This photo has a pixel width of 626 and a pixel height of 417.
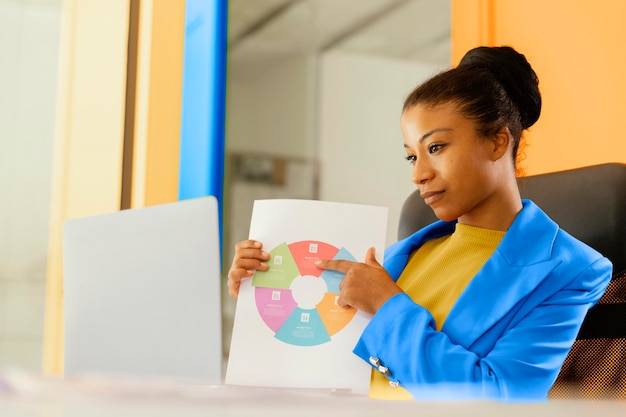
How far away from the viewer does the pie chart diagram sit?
102cm

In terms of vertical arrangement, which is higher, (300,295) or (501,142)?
(501,142)

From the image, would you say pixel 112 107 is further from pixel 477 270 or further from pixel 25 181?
pixel 477 270

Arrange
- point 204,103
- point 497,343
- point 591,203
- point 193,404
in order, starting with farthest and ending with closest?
point 204,103, point 591,203, point 497,343, point 193,404

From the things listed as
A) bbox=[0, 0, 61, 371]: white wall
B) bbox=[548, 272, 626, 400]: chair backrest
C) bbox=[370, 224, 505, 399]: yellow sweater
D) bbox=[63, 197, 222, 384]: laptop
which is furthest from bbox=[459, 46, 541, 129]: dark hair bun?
bbox=[0, 0, 61, 371]: white wall

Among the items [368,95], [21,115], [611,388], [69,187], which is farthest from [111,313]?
[368,95]

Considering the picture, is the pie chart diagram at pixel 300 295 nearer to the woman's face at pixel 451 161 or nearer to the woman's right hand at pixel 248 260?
the woman's right hand at pixel 248 260

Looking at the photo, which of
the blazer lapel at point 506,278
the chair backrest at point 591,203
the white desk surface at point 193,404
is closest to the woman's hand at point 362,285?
the blazer lapel at point 506,278

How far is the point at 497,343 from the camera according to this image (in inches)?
38.8

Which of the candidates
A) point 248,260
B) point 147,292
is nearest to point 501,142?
point 248,260

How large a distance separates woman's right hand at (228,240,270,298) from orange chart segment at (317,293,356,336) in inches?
3.9

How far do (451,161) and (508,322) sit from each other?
0.27 meters

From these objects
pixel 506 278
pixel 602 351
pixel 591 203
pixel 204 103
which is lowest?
pixel 602 351

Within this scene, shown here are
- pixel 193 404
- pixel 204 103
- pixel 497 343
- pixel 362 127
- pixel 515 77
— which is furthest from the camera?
pixel 362 127

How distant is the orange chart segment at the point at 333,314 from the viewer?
1.02 metres
